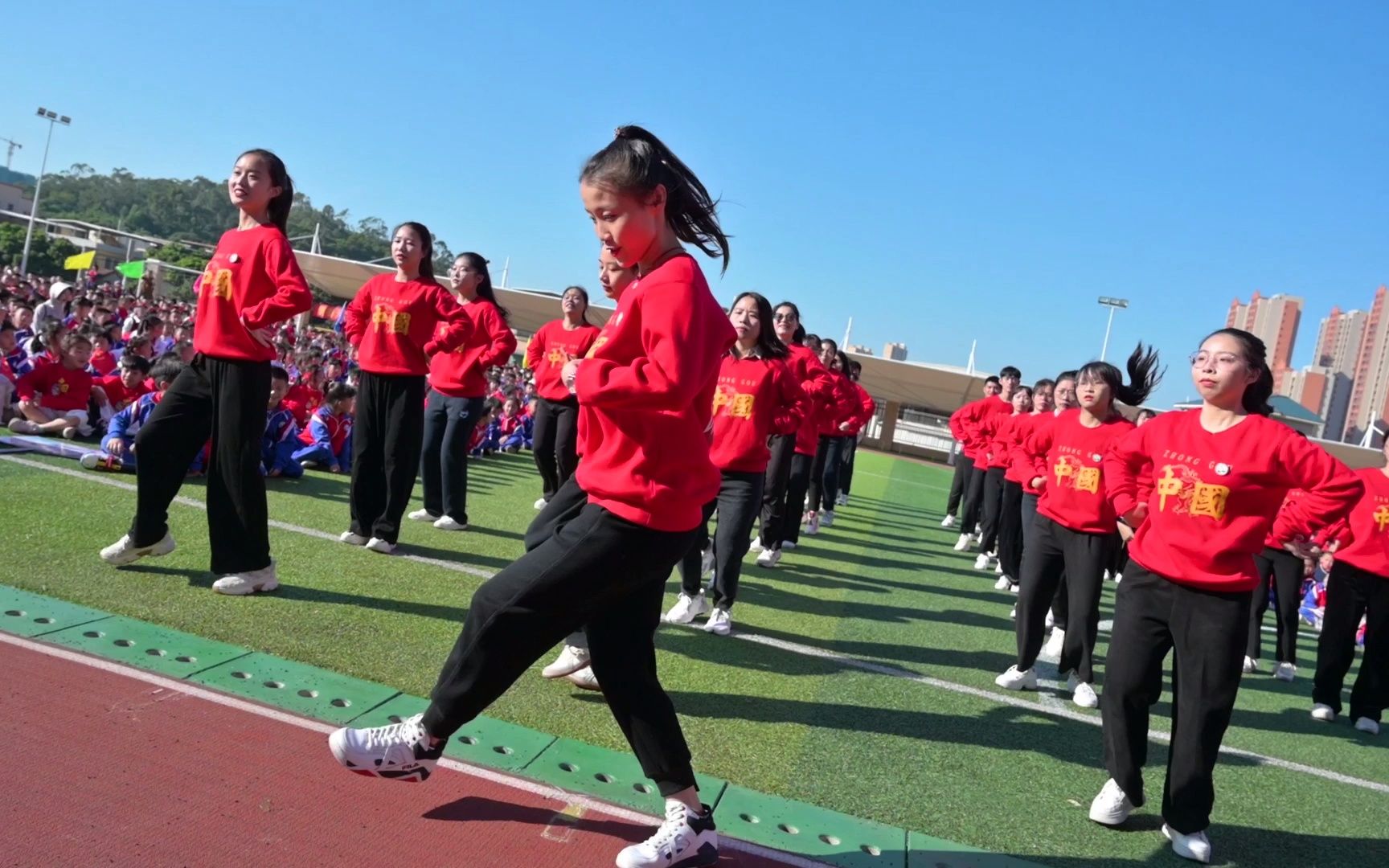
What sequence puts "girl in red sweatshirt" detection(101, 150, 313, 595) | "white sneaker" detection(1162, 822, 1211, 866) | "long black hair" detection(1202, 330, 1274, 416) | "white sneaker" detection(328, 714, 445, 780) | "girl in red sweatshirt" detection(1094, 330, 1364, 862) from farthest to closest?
"girl in red sweatshirt" detection(101, 150, 313, 595) → "long black hair" detection(1202, 330, 1274, 416) → "girl in red sweatshirt" detection(1094, 330, 1364, 862) → "white sneaker" detection(1162, 822, 1211, 866) → "white sneaker" detection(328, 714, 445, 780)

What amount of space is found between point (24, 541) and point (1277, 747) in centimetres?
697

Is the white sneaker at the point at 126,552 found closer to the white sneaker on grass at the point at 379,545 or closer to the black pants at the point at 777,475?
the white sneaker on grass at the point at 379,545

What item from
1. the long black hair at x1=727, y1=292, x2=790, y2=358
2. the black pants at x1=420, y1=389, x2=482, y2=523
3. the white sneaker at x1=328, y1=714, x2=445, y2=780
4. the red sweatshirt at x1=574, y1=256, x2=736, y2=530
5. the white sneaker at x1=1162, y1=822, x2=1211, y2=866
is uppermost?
the long black hair at x1=727, y1=292, x2=790, y2=358

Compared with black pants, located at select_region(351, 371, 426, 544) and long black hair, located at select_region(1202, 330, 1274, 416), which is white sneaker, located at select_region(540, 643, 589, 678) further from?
long black hair, located at select_region(1202, 330, 1274, 416)

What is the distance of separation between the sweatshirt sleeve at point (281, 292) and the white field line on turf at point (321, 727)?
176 centimetres

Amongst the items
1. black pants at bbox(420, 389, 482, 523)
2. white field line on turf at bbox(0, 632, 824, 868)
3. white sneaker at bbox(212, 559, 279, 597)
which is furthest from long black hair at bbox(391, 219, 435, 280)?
white field line on turf at bbox(0, 632, 824, 868)

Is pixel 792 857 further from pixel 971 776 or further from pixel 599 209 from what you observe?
pixel 599 209

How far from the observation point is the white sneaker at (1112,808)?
12.8 feet

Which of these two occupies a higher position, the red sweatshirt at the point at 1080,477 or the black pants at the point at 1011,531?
the red sweatshirt at the point at 1080,477

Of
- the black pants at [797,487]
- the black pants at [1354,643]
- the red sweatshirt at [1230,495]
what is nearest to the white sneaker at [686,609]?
the red sweatshirt at [1230,495]

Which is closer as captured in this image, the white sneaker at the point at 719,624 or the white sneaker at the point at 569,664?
the white sneaker at the point at 569,664

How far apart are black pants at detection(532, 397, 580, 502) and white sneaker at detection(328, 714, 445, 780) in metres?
4.92

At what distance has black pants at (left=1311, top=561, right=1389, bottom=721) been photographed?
6602mm

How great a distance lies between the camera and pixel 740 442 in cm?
605
